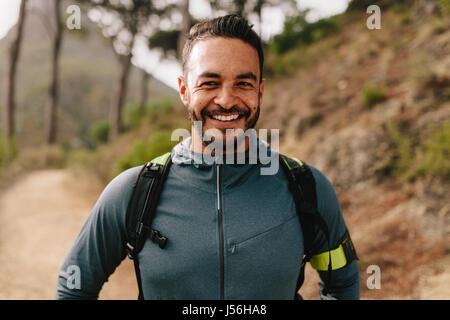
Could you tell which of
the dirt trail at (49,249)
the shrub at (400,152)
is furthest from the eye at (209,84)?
the shrub at (400,152)

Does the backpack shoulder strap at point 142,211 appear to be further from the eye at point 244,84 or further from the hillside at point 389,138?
the hillside at point 389,138

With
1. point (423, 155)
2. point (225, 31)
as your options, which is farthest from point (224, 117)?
point (423, 155)

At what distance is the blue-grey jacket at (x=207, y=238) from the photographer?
131 centimetres

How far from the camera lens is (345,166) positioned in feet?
17.4

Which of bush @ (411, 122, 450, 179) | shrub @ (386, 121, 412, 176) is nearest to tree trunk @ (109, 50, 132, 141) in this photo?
shrub @ (386, 121, 412, 176)

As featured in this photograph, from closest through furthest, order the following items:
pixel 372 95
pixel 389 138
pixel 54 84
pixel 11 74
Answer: pixel 389 138 < pixel 372 95 < pixel 11 74 < pixel 54 84

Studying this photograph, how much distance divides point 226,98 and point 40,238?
17.8 feet

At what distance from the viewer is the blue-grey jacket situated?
1.31 meters

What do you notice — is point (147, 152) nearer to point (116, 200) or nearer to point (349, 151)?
point (349, 151)

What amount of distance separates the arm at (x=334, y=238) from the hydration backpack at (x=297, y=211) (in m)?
0.03

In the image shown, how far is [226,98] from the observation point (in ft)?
4.61

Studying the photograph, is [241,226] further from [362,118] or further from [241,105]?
[362,118]
